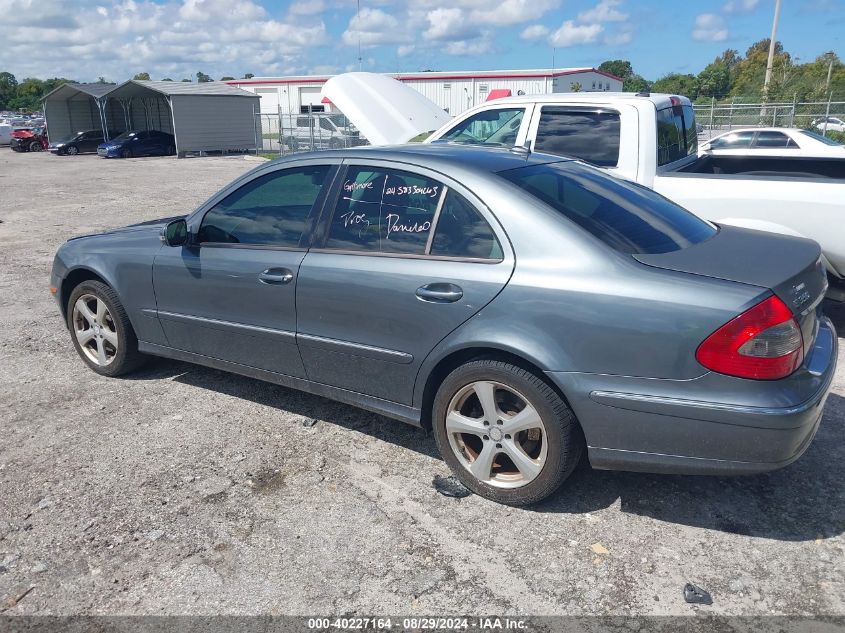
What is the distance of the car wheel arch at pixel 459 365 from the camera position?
3.11 metres

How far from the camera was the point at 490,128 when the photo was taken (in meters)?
7.06

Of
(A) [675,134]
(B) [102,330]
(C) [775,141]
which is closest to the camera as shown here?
(B) [102,330]

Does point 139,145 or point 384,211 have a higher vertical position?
point 384,211

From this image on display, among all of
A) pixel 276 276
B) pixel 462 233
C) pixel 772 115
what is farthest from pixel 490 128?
pixel 772 115

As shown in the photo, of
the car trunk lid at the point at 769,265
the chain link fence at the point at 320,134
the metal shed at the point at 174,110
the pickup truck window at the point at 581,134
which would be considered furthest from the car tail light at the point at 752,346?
the metal shed at the point at 174,110

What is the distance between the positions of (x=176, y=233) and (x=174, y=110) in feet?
103

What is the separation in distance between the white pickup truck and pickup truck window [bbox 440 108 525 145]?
1 centimetres

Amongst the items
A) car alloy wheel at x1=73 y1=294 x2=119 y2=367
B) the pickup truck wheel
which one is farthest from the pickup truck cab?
car alloy wheel at x1=73 y1=294 x2=119 y2=367

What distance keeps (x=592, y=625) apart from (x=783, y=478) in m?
1.60

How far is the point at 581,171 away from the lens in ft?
12.9

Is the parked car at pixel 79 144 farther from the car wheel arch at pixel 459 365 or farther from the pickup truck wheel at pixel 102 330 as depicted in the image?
the car wheel arch at pixel 459 365

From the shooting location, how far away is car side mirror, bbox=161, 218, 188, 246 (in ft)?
13.9

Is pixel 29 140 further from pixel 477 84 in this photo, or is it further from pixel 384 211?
pixel 384 211

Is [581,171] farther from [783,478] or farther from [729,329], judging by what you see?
[783,478]
